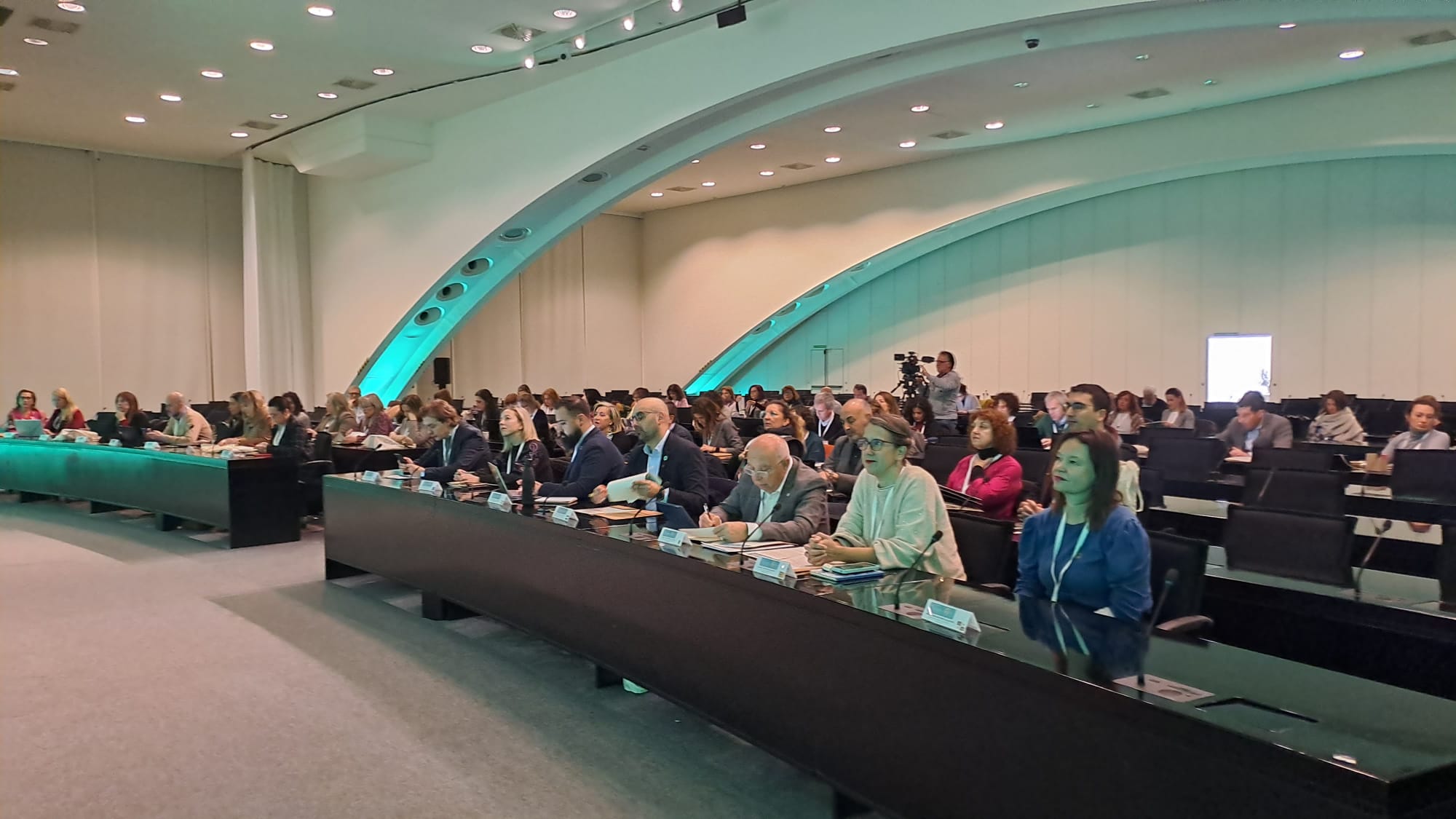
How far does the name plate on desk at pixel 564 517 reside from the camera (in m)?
4.32

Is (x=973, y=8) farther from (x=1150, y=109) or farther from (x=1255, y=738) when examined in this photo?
(x=1255, y=738)

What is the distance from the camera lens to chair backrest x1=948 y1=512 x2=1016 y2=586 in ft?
11.9

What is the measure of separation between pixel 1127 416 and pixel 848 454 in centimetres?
388

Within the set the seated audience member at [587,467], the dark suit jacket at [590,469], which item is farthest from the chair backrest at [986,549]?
the dark suit jacket at [590,469]

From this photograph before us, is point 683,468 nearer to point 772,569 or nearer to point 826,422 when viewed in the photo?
point 772,569

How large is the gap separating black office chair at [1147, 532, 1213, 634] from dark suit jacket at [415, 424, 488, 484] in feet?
14.8

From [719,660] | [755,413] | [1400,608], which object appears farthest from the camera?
[755,413]

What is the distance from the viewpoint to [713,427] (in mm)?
8977

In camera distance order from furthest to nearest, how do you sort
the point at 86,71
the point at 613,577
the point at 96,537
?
the point at 86,71 → the point at 96,537 → the point at 613,577

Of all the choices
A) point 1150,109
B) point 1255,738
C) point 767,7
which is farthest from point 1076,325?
point 1255,738

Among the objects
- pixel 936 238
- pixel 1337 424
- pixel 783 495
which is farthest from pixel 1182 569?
pixel 936 238

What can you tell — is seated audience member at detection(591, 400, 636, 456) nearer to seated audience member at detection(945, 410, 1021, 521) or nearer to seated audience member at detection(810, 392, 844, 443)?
seated audience member at detection(810, 392, 844, 443)

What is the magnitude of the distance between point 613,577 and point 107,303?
13.9 metres

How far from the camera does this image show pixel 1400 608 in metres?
3.01
